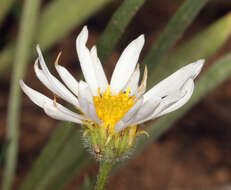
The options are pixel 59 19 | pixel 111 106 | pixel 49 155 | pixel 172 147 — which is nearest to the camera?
pixel 111 106

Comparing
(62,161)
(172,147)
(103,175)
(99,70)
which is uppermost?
(99,70)

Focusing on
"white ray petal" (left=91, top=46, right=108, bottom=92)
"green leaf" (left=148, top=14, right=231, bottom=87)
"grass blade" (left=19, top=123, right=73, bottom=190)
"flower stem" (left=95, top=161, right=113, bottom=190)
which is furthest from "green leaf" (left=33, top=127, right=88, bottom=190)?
"flower stem" (left=95, top=161, right=113, bottom=190)

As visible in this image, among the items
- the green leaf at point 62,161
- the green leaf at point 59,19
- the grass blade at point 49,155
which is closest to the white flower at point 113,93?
the grass blade at point 49,155

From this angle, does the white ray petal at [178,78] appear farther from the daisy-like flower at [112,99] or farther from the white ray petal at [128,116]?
the white ray petal at [128,116]

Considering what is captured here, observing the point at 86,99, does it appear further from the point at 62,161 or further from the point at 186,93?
the point at 62,161

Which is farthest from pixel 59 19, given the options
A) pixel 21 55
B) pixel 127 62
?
pixel 127 62

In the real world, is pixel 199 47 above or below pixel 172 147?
above
